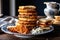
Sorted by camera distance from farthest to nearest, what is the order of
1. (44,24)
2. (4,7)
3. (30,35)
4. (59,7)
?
(4,7), (59,7), (44,24), (30,35)

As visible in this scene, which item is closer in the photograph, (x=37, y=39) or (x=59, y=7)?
(x=37, y=39)

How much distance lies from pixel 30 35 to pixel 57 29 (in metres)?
0.23

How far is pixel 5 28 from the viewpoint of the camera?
38.6 inches

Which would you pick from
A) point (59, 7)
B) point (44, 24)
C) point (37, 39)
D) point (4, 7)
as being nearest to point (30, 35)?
point (37, 39)

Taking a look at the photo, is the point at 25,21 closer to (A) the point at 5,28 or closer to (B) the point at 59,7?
(A) the point at 5,28

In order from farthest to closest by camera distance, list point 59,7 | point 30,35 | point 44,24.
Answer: point 59,7 → point 44,24 → point 30,35

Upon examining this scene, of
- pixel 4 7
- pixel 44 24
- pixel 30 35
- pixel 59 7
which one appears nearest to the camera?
pixel 30 35

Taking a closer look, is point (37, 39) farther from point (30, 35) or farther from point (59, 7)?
point (59, 7)

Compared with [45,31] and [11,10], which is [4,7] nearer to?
[11,10]

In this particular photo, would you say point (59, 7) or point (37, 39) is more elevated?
point (59, 7)

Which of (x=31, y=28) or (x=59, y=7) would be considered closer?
(x=31, y=28)

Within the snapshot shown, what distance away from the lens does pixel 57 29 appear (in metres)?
1.04

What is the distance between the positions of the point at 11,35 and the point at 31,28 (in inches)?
4.7

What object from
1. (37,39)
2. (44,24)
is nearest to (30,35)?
(37,39)
